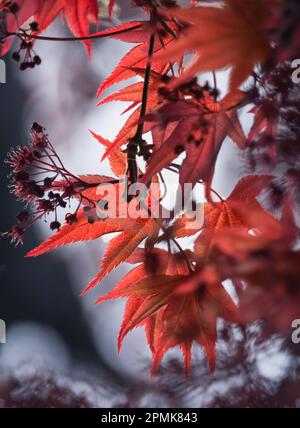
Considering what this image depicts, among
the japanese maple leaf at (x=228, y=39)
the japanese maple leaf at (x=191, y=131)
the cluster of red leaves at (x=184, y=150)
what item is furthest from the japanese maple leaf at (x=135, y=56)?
the japanese maple leaf at (x=228, y=39)

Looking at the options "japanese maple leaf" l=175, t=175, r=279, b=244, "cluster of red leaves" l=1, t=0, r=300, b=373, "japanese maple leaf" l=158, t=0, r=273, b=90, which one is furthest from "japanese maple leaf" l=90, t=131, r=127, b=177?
"japanese maple leaf" l=158, t=0, r=273, b=90

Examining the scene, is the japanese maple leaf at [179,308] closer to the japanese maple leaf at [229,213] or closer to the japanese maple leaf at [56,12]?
the japanese maple leaf at [229,213]

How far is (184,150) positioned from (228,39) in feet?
0.54

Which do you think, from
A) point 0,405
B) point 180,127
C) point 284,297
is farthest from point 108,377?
point 284,297

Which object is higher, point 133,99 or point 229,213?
point 133,99

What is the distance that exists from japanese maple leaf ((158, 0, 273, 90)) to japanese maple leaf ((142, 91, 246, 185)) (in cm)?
11

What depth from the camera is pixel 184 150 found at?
0.53 meters

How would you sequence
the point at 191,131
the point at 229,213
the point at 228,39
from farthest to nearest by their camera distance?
1. the point at 229,213
2. the point at 191,131
3. the point at 228,39

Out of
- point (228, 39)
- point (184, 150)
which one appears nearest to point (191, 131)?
point (184, 150)

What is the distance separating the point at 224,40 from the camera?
376 mm

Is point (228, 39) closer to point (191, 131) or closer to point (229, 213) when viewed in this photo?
point (191, 131)

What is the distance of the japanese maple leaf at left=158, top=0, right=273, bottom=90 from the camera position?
0.37 metres
